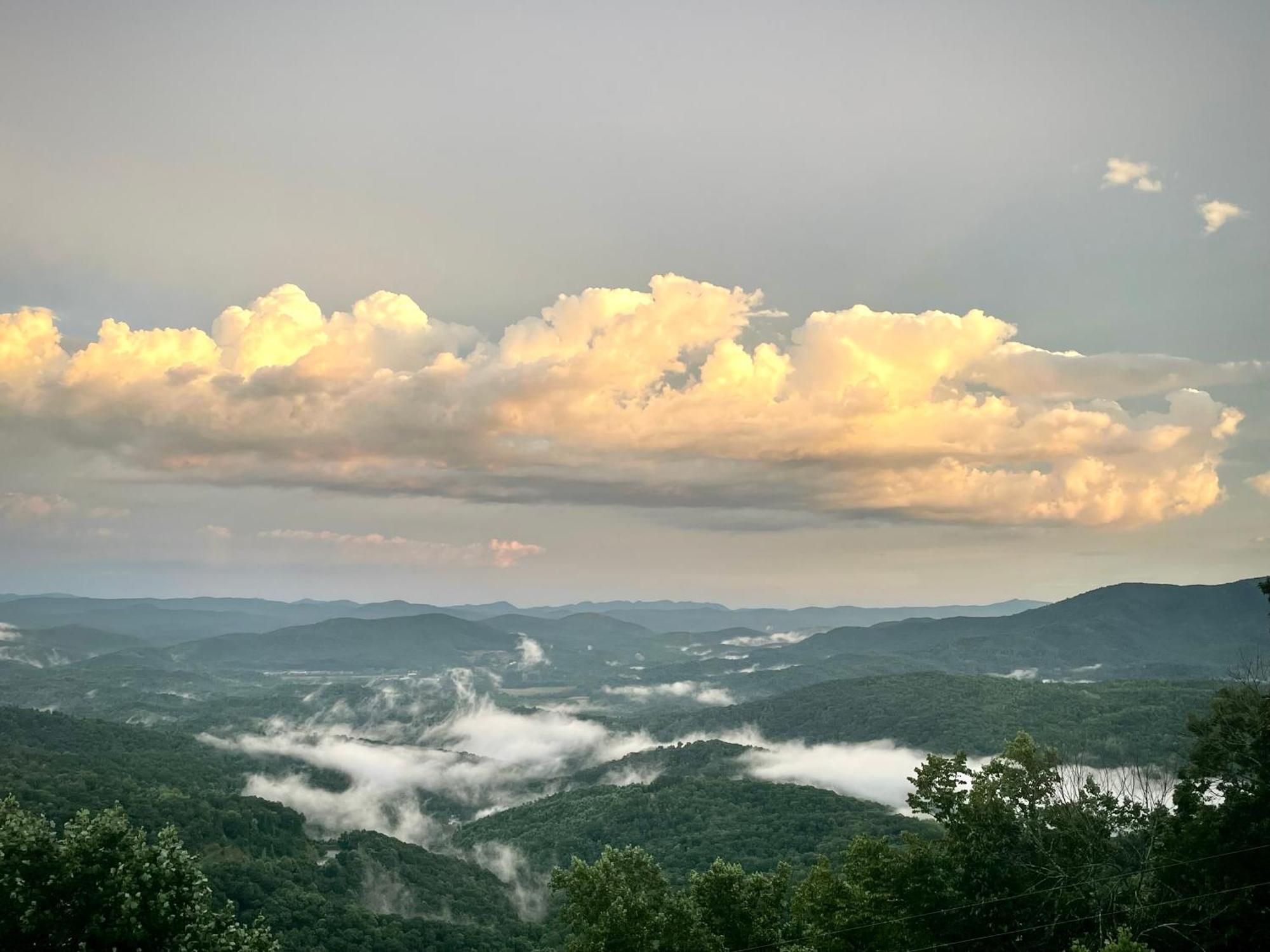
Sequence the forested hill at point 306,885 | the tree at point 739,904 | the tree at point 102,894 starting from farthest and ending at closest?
the forested hill at point 306,885, the tree at point 739,904, the tree at point 102,894

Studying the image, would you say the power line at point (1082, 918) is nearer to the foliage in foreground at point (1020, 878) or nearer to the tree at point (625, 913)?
the foliage in foreground at point (1020, 878)

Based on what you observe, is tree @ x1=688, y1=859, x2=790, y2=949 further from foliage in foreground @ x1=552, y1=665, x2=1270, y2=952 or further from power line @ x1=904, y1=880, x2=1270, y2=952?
power line @ x1=904, y1=880, x2=1270, y2=952

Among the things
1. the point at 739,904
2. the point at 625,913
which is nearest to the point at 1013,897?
the point at 739,904

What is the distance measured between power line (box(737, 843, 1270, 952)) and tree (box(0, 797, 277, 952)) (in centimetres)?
2569

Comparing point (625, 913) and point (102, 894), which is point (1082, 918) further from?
point (102, 894)

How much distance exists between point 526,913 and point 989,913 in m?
183

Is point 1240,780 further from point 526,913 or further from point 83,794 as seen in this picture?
point 83,794

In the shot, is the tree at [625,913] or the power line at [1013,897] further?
the tree at [625,913]

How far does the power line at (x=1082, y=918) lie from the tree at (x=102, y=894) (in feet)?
101

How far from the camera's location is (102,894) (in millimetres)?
31375

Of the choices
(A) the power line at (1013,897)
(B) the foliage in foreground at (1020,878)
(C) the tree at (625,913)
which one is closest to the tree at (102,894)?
(C) the tree at (625,913)

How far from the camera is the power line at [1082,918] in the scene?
34188mm

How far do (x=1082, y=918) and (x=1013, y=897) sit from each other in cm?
396

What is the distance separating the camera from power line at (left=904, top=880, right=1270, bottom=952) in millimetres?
34188
